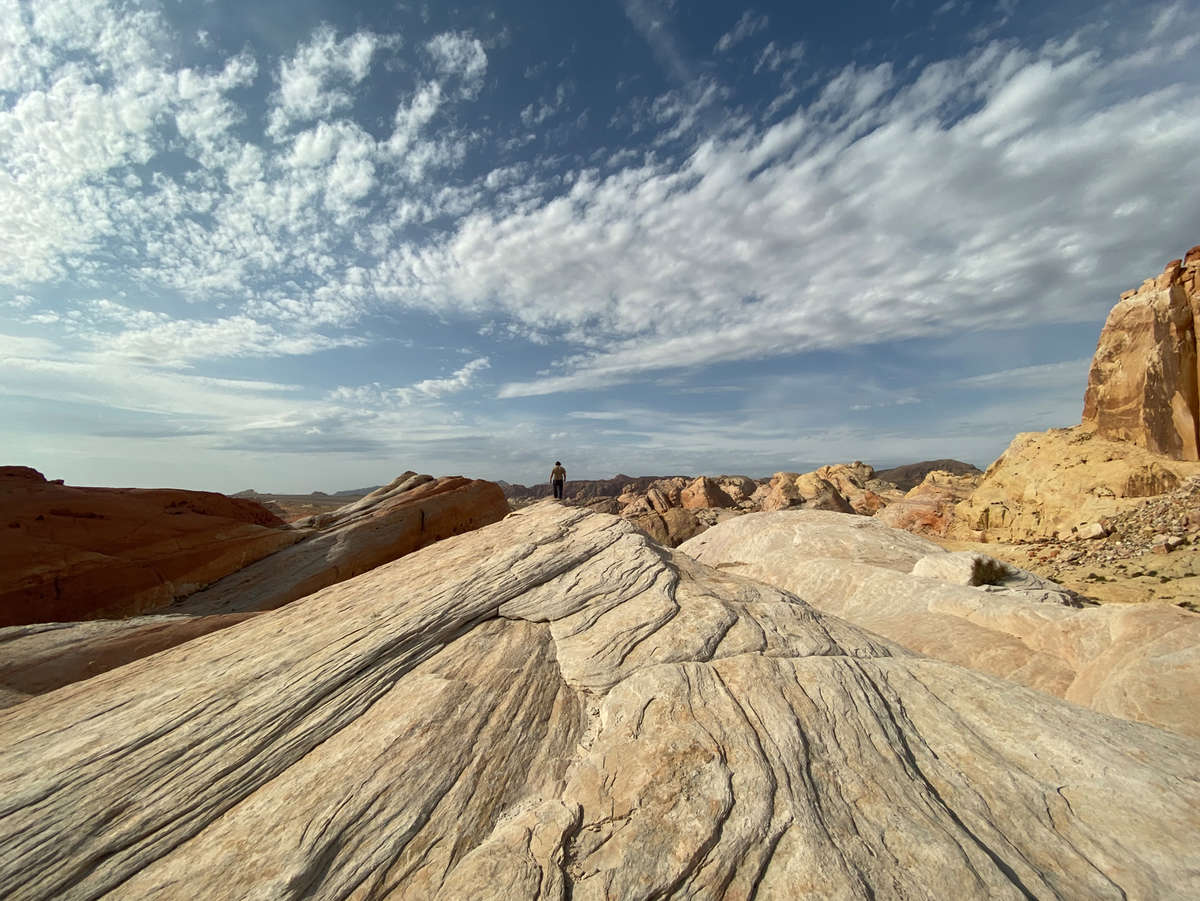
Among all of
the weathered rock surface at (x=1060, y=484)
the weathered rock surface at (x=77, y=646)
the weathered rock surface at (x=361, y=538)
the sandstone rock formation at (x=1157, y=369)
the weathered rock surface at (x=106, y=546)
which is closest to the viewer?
the weathered rock surface at (x=77, y=646)

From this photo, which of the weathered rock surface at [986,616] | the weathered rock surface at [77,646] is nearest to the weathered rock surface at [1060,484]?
the weathered rock surface at [986,616]

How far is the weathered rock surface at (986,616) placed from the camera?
7.02m

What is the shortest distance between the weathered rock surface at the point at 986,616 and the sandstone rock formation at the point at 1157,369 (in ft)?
68.8

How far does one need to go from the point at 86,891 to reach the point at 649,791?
4.31 metres

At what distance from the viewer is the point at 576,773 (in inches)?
186

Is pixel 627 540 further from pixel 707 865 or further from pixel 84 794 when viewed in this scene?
pixel 84 794

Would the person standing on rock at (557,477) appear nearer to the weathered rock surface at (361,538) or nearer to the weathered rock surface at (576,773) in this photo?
the weathered rock surface at (361,538)

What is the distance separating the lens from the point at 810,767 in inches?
186

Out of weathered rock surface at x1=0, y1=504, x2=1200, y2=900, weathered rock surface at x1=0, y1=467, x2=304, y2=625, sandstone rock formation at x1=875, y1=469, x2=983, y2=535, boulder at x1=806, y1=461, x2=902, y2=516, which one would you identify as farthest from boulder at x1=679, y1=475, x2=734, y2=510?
weathered rock surface at x1=0, y1=504, x2=1200, y2=900

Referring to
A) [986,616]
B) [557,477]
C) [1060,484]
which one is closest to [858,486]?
[1060,484]

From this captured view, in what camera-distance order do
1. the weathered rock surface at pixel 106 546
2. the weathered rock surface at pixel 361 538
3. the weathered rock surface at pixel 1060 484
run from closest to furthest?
the weathered rock surface at pixel 106 546 → the weathered rock surface at pixel 361 538 → the weathered rock surface at pixel 1060 484

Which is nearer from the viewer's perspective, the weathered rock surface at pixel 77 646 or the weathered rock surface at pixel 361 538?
the weathered rock surface at pixel 77 646

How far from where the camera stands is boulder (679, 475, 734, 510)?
5162cm

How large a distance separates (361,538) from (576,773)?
22.7 meters
